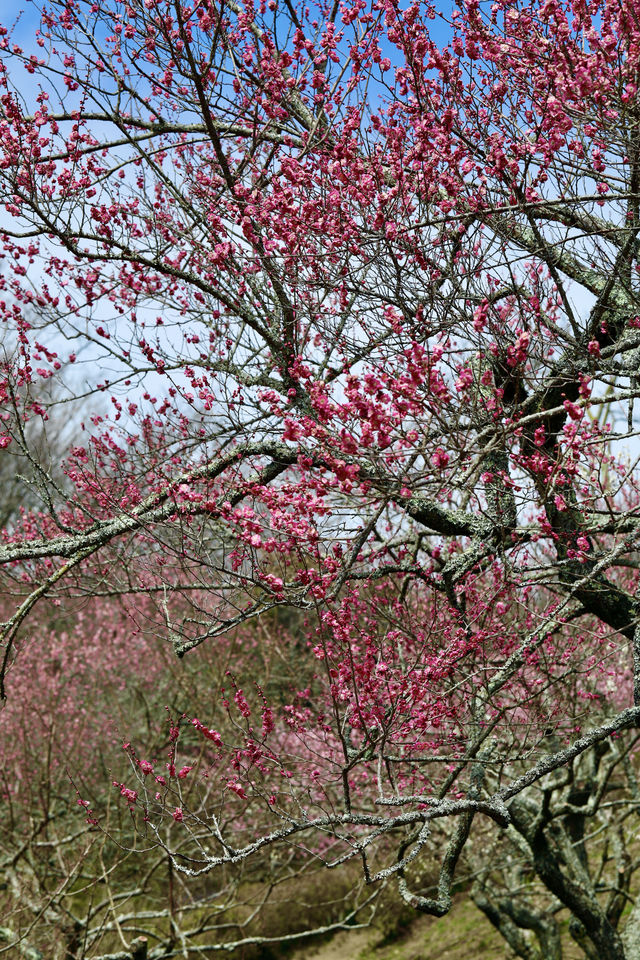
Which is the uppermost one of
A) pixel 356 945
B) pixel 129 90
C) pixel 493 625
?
pixel 129 90

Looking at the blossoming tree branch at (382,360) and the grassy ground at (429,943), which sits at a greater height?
the blossoming tree branch at (382,360)

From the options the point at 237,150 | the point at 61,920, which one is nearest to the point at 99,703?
the point at 61,920

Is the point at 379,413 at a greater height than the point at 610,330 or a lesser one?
lesser

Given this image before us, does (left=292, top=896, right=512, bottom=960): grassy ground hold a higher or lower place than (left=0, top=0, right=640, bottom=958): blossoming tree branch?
lower

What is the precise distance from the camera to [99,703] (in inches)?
578

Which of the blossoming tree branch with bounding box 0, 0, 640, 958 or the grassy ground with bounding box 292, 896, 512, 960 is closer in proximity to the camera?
the blossoming tree branch with bounding box 0, 0, 640, 958

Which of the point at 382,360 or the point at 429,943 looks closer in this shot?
the point at 382,360

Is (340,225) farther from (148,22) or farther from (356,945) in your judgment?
(356,945)

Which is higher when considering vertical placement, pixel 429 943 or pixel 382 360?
pixel 382 360

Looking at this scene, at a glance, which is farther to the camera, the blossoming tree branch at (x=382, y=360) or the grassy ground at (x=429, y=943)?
the grassy ground at (x=429, y=943)

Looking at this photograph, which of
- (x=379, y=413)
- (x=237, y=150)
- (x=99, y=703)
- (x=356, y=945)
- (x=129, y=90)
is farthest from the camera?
(x=99, y=703)

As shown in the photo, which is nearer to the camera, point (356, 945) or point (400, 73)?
point (400, 73)

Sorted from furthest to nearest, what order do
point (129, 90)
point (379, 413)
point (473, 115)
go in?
point (129, 90)
point (473, 115)
point (379, 413)

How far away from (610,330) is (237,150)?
12.1 feet
